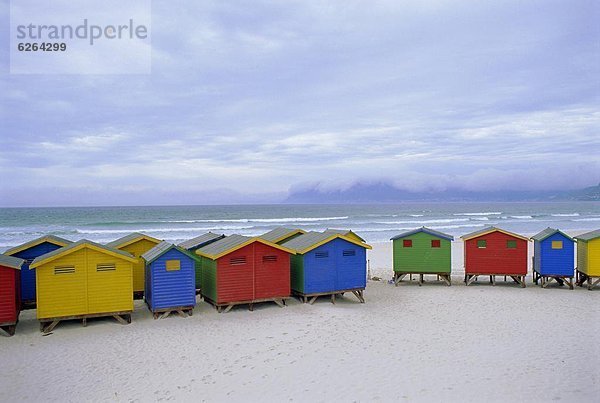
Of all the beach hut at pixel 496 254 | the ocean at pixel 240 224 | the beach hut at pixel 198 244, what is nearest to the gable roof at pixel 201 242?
the beach hut at pixel 198 244

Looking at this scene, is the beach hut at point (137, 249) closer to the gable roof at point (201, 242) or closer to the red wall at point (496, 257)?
the gable roof at point (201, 242)

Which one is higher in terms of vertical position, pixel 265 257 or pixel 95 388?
pixel 265 257

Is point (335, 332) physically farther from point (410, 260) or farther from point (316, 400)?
point (410, 260)

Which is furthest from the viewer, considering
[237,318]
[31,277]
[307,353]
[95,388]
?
[31,277]

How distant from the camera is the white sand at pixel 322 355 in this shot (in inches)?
391

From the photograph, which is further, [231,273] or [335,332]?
[231,273]

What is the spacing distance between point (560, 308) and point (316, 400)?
1154 cm

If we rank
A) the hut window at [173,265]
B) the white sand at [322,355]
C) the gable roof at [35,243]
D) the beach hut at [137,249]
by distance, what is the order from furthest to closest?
1. the beach hut at [137,249]
2. the gable roof at [35,243]
3. the hut window at [173,265]
4. the white sand at [322,355]

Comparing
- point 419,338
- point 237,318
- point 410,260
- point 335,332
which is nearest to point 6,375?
point 237,318

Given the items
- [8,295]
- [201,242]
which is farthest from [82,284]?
[201,242]

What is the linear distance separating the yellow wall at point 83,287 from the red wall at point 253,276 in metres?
3.02

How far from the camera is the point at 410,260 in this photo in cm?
2184

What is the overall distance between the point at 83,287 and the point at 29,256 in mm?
4021

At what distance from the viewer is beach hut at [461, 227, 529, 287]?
835 inches
